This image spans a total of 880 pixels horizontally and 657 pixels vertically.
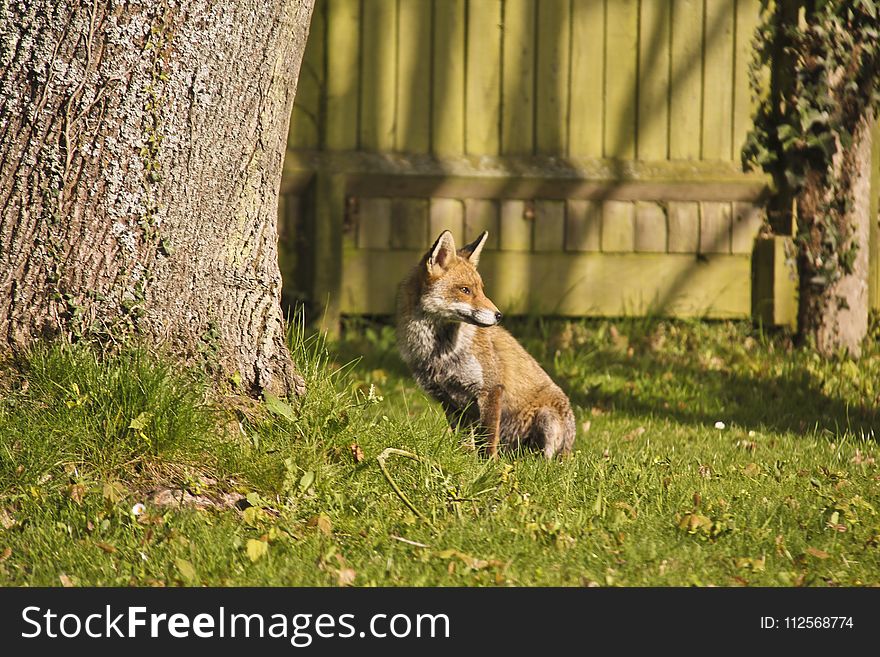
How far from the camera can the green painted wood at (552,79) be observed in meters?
9.20

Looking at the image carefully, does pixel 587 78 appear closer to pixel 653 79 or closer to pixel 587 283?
pixel 653 79

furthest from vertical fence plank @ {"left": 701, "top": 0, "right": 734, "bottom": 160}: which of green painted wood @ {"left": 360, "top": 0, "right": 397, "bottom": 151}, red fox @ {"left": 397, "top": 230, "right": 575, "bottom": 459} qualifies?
red fox @ {"left": 397, "top": 230, "right": 575, "bottom": 459}

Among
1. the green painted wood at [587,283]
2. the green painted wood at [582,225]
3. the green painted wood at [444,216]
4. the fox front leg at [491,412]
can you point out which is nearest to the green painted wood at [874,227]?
the green painted wood at [587,283]

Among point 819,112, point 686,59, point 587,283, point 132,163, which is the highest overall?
point 686,59

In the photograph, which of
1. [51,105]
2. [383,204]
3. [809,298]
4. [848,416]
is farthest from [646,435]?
[51,105]

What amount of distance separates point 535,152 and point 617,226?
0.96m

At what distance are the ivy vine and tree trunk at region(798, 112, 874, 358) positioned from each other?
1cm

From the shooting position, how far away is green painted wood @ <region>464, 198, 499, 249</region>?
9055mm

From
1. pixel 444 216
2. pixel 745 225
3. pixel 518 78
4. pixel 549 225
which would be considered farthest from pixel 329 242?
pixel 745 225

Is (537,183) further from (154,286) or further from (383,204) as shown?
(154,286)

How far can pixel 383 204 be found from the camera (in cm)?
900

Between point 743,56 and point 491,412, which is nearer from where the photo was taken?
point 491,412

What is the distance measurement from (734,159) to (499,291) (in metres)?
2.42

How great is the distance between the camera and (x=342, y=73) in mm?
9047
